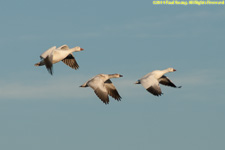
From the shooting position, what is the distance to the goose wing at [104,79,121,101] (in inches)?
1946

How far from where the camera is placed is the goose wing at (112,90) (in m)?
49.4

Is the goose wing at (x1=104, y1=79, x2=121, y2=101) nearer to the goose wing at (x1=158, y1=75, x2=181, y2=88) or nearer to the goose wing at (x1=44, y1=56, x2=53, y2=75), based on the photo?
the goose wing at (x1=158, y1=75, x2=181, y2=88)

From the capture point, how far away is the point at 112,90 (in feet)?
163

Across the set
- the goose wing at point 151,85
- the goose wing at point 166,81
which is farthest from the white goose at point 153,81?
the goose wing at point 166,81

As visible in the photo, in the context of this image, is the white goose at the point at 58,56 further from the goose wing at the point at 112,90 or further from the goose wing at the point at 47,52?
the goose wing at the point at 112,90

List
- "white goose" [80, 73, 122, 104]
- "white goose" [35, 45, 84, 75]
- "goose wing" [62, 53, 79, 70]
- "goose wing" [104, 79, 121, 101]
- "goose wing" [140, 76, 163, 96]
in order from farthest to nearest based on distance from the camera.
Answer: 1. "goose wing" [62, 53, 79, 70]
2. "goose wing" [104, 79, 121, 101]
3. "goose wing" [140, 76, 163, 96]
4. "white goose" [80, 73, 122, 104]
5. "white goose" [35, 45, 84, 75]

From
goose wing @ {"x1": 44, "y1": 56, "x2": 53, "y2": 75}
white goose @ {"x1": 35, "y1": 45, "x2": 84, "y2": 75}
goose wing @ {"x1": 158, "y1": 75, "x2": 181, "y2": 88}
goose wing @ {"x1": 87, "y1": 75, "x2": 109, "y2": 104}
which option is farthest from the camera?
goose wing @ {"x1": 158, "y1": 75, "x2": 181, "y2": 88}

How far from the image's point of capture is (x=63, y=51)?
47.8 meters

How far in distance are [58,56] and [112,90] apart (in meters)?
4.81

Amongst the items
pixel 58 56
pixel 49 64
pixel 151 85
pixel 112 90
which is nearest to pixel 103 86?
pixel 151 85

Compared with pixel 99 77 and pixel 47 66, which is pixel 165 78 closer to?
pixel 99 77

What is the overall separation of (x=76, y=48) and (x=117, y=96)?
14.2 feet

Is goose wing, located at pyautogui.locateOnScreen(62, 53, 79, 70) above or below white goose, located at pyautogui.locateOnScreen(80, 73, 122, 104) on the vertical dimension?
above

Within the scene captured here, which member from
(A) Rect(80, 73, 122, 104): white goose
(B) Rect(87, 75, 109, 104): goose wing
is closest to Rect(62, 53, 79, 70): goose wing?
(A) Rect(80, 73, 122, 104): white goose
